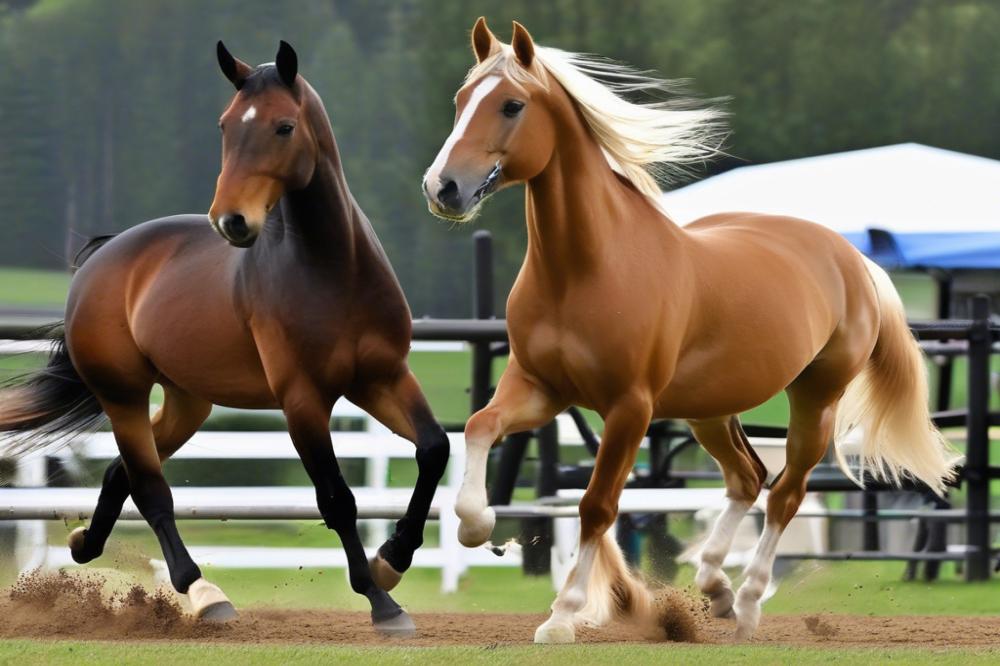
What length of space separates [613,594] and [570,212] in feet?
4.29

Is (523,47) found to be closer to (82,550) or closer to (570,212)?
(570,212)

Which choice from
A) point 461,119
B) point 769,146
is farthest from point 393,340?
point 769,146

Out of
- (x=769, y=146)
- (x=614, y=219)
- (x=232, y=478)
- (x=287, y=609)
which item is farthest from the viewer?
(x=769, y=146)

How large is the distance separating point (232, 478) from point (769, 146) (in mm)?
23930

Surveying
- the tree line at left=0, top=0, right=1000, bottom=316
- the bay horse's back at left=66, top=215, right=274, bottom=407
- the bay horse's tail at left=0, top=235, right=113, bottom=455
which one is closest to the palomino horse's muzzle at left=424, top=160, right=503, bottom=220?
the bay horse's back at left=66, top=215, right=274, bottom=407

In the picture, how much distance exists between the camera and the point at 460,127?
173 inches

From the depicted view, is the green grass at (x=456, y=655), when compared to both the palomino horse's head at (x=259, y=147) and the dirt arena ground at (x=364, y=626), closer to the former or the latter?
the dirt arena ground at (x=364, y=626)

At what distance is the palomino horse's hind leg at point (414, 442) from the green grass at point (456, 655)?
2.01ft

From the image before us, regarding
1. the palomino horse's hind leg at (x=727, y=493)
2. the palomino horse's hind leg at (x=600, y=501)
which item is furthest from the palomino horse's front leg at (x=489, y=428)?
the palomino horse's hind leg at (x=727, y=493)

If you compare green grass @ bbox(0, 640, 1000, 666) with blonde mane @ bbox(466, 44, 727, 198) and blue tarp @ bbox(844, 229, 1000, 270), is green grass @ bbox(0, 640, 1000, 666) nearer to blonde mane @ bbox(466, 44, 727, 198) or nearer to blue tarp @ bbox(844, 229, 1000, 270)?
blonde mane @ bbox(466, 44, 727, 198)

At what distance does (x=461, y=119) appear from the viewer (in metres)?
4.43

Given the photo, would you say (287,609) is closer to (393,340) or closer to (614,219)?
(393,340)

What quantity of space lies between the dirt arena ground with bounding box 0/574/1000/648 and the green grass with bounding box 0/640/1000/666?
0.35 m

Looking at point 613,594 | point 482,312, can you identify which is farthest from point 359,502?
point 613,594
